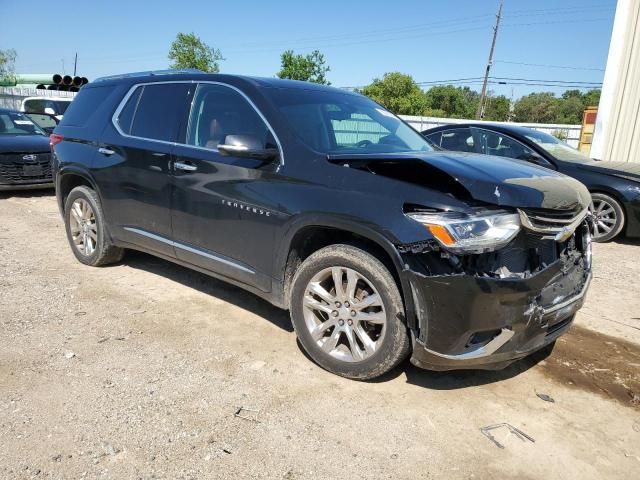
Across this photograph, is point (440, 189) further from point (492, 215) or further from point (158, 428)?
point (158, 428)

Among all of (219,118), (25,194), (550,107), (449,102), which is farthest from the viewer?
(449,102)

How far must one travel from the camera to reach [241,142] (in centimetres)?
330

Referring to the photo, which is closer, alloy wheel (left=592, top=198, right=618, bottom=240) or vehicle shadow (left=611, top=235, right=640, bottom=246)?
alloy wheel (left=592, top=198, right=618, bottom=240)

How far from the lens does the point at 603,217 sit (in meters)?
7.24

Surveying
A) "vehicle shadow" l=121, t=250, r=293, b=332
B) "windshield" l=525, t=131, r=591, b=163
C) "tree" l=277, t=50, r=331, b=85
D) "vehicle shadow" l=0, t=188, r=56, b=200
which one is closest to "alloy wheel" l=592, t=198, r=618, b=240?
"windshield" l=525, t=131, r=591, b=163

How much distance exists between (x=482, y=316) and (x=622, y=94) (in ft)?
35.1

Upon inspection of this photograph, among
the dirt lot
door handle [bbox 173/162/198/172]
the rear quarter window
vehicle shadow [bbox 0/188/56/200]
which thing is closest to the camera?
the dirt lot

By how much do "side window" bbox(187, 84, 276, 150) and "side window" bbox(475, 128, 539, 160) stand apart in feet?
15.6

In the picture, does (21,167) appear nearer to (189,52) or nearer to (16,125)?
(16,125)

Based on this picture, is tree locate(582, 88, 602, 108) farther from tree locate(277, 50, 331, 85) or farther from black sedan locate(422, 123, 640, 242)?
black sedan locate(422, 123, 640, 242)

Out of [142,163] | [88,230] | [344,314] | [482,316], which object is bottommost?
[88,230]

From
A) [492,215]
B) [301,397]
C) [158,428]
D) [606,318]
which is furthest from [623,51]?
[158,428]

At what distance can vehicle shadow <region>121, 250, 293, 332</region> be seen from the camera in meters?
4.22

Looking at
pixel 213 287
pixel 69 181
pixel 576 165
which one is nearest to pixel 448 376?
pixel 213 287
